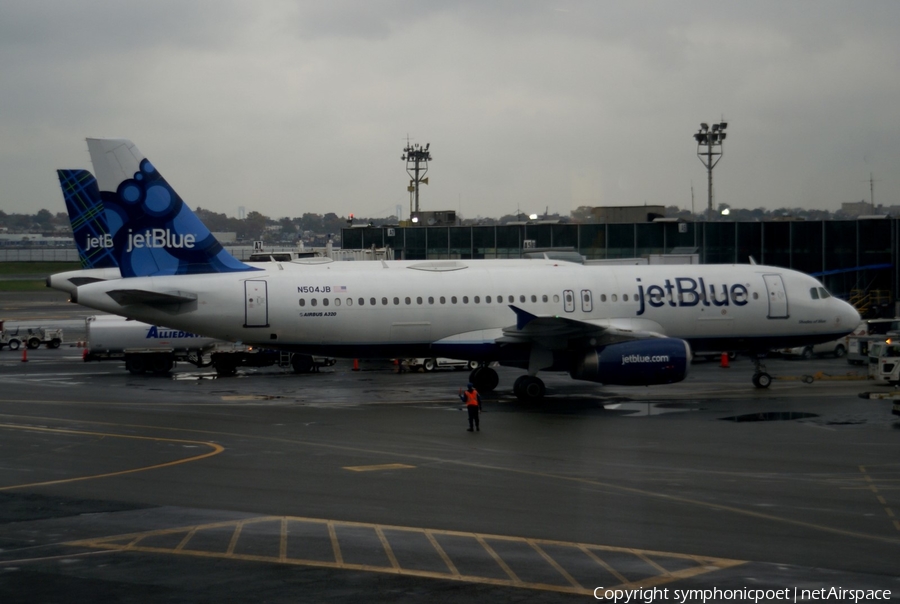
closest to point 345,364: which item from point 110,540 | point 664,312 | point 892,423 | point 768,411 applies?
→ point 664,312

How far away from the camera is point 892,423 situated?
2553 cm

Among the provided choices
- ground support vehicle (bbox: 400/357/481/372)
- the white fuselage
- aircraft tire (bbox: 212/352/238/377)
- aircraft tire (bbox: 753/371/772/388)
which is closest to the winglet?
the white fuselage

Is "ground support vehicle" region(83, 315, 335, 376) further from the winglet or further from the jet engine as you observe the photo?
the jet engine

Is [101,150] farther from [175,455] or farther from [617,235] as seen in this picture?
[617,235]

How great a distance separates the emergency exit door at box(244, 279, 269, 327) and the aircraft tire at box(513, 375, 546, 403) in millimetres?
8793

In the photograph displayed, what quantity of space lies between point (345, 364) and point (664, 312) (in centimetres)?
1925

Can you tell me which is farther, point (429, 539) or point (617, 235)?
point (617, 235)

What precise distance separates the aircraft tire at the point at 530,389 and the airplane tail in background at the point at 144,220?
35.4ft

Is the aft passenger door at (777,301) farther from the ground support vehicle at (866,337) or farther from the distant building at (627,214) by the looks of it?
the distant building at (627,214)

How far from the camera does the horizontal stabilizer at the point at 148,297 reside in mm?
30016

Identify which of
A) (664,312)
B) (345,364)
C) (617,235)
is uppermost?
(617,235)

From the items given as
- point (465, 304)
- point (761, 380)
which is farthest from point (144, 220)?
point (761, 380)

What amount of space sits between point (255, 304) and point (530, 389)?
962 centimetres

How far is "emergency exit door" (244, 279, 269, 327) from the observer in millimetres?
31328
